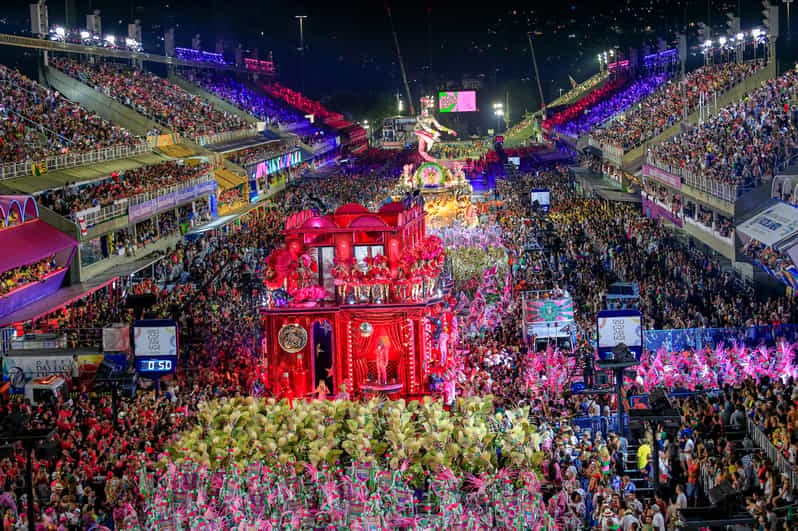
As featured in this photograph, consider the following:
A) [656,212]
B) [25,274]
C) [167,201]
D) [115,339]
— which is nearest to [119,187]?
[167,201]

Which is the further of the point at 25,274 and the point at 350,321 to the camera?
the point at 25,274

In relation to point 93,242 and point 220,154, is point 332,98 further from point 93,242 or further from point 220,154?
point 93,242

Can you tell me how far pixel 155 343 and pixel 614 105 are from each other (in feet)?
226

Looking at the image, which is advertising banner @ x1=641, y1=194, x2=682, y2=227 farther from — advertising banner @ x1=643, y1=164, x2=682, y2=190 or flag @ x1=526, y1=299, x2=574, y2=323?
flag @ x1=526, y1=299, x2=574, y2=323

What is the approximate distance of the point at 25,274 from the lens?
30.4 meters

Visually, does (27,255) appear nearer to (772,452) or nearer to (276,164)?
(772,452)

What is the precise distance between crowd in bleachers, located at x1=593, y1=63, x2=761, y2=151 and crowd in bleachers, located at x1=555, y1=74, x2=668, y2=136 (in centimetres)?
781

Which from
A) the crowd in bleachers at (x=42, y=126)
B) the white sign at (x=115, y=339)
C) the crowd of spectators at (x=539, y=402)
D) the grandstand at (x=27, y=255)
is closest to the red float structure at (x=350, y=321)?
the crowd of spectators at (x=539, y=402)

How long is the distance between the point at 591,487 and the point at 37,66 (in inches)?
1849

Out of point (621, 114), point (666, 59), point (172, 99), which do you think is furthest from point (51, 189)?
point (666, 59)

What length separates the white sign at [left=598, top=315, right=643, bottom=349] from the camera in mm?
21531

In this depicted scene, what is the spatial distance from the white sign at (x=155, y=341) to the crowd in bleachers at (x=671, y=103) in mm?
36662

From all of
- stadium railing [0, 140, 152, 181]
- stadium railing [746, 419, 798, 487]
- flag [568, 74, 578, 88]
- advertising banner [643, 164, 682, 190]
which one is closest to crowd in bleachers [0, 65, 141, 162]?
stadium railing [0, 140, 152, 181]

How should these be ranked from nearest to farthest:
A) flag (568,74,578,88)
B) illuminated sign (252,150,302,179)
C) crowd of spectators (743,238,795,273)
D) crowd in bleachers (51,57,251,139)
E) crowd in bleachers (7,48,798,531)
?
crowd in bleachers (7,48,798,531), crowd of spectators (743,238,795,273), crowd in bleachers (51,57,251,139), illuminated sign (252,150,302,179), flag (568,74,578,88)
